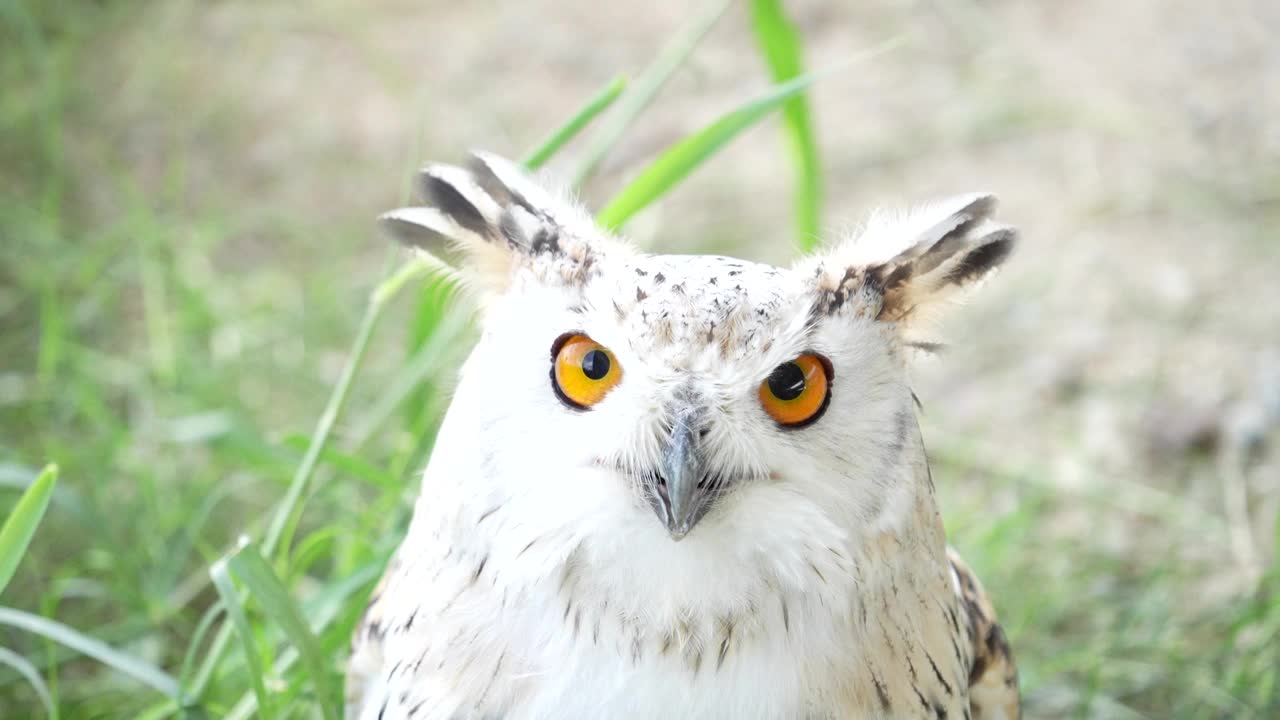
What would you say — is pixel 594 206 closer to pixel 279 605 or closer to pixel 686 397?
pixel 279 605

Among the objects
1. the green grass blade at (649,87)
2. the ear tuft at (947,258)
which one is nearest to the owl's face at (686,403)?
the ear tuft at (947,258)

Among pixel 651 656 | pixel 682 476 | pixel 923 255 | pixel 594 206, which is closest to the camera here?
pixel 682 476

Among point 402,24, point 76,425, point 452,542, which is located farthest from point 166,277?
point 452,542

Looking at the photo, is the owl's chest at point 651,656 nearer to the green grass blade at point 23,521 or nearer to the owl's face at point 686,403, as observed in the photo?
the owl's face at point 686,403

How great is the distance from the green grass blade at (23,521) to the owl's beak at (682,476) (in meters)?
0.74

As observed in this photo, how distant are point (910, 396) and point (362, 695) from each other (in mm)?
893

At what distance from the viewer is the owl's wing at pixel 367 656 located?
1.67 meters

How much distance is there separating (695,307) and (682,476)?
0.17m

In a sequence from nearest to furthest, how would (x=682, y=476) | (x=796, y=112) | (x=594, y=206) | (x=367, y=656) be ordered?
(x=682, y=476), (x=367, y=656), (x=796, y=112), (x=594, y=206)

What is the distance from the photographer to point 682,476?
1.17 m

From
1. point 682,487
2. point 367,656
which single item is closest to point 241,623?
point 367,656

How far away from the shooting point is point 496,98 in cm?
385

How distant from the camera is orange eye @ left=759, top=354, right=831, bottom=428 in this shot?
1234mm

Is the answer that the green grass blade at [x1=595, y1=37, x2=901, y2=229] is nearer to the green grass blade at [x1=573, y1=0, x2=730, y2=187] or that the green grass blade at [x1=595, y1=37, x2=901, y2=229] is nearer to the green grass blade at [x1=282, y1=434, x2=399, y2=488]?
the green grass blade at [x1=573, y1=0, x2=730, y2=187]
